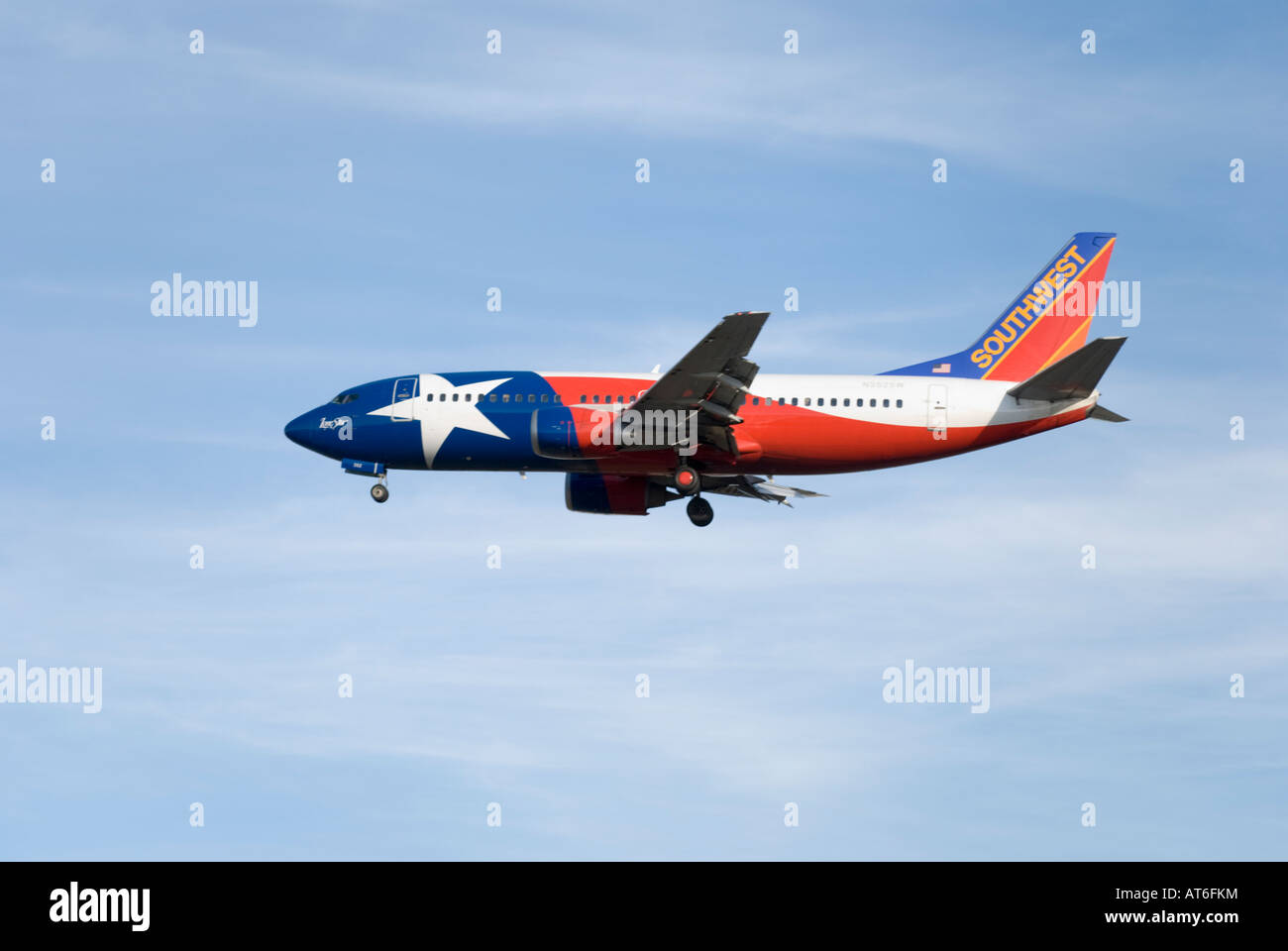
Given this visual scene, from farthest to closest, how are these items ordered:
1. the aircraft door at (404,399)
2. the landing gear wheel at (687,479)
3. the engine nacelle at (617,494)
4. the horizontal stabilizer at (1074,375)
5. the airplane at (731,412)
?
the engine nacelle at (617,494), the aircraft door at (404,399), the landing gear wheel at (687,479), the airplane at (731,412), the horizontal stabilizer at (1074,375)

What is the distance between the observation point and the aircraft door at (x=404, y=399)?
63.6 meters

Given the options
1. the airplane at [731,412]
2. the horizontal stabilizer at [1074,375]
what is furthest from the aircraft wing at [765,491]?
the horizontal stabilizer at [1074,375]

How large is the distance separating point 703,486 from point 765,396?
561 centimetres

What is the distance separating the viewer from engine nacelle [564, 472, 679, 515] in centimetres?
6669

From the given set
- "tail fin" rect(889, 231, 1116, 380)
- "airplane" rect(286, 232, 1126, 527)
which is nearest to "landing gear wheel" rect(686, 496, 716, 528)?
"airplane" rect(286, 232, 1126, 527)

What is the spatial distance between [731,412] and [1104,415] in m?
13.7

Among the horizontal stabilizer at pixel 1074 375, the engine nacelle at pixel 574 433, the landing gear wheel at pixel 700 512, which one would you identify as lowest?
the landing gear wheel at pixel 700 512

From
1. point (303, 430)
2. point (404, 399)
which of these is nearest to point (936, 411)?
point (404, 399)

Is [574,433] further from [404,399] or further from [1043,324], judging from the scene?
[1043,324]

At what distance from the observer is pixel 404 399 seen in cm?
6391

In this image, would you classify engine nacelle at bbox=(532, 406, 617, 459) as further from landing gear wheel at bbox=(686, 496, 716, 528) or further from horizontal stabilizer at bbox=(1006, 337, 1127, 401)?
horizontal stabilizer at bbox=(1006, 337, 1127, 401)

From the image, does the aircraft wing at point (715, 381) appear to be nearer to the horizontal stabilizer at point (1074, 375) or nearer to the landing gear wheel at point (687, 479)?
the landing gear wheel at point (687, 479)

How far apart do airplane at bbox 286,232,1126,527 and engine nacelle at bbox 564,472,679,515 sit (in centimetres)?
102

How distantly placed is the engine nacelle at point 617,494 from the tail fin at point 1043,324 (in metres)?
11.0
